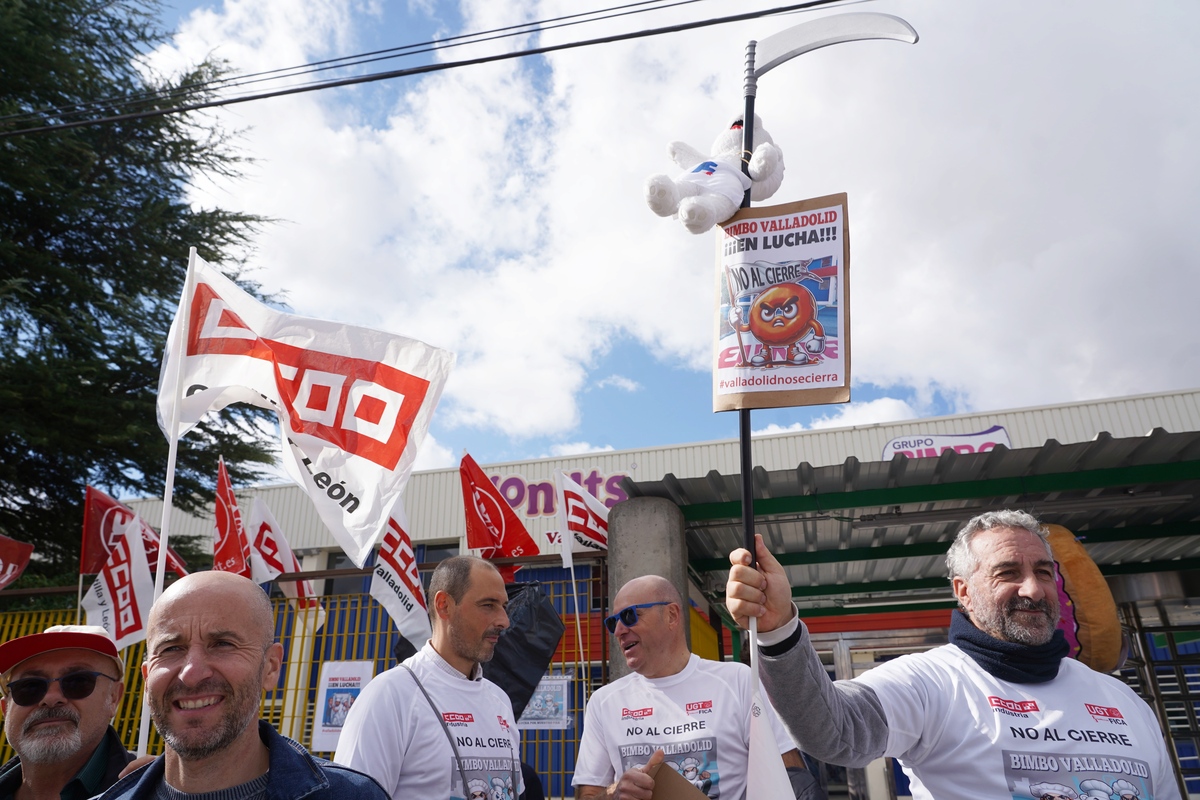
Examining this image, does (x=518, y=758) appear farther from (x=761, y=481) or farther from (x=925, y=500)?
(x=925, y=500)

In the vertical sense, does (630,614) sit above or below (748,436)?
below

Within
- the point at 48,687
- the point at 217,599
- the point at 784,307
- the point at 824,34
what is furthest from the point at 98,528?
the point at 824,34

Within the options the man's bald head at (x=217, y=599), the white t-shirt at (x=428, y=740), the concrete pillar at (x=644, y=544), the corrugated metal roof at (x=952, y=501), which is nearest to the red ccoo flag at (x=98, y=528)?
the concrete pillar at (x=644, y=544)

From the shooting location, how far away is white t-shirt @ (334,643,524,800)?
3.23m

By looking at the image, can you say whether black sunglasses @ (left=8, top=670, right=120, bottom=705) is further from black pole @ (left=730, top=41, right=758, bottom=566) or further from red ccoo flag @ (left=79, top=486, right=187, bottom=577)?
red ccoo flag @ (left=79, top=486, right=187, bottom=577)

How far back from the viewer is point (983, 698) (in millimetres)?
2680

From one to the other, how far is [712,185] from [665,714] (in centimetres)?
234

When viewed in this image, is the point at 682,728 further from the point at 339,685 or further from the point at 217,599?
the point at 339,685

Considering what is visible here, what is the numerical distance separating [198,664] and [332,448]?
10.4ft

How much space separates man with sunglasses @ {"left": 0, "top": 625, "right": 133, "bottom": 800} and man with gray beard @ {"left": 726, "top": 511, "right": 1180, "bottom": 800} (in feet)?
8.74

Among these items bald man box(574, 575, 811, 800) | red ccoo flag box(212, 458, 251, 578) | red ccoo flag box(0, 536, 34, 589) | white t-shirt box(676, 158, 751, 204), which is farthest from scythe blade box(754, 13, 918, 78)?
red ccoo flag box(0, 536, 34, 589)

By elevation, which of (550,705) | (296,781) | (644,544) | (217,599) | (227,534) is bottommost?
(296,781)

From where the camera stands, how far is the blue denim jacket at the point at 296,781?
1.87m

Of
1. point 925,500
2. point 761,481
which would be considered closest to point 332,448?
point 761,481
